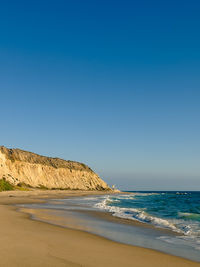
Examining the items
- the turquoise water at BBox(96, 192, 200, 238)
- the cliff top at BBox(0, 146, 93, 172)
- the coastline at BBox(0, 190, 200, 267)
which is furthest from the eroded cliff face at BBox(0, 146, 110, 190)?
the coastline at BBox(0, 190, 200, 267)

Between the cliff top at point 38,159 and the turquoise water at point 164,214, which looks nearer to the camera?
the turquoise water at point 164,214

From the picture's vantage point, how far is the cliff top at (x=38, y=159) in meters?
88.3

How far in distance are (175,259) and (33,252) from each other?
14.3 ft

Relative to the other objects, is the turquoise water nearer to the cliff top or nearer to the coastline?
the coastline

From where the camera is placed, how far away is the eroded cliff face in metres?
80.9

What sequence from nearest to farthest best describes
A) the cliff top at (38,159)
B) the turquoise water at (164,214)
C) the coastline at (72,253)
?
1. the coastline at (72,253)
2. the turquoise water at (164,214)
3. the cliff top at (38,159)

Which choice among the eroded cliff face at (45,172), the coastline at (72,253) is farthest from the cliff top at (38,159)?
the coastline at (72,253)

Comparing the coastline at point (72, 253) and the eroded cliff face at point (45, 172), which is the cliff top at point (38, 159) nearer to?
the eroded cliff face at point (45, 172)

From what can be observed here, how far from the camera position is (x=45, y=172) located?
95625mm

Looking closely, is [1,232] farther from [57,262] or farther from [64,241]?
[57,262]

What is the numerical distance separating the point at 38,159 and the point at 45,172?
8.15m

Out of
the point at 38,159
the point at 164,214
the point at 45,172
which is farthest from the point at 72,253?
the point at 38,159

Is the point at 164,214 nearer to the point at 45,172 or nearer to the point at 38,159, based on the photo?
the point at 45,172

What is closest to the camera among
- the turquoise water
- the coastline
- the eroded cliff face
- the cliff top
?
the coastline
